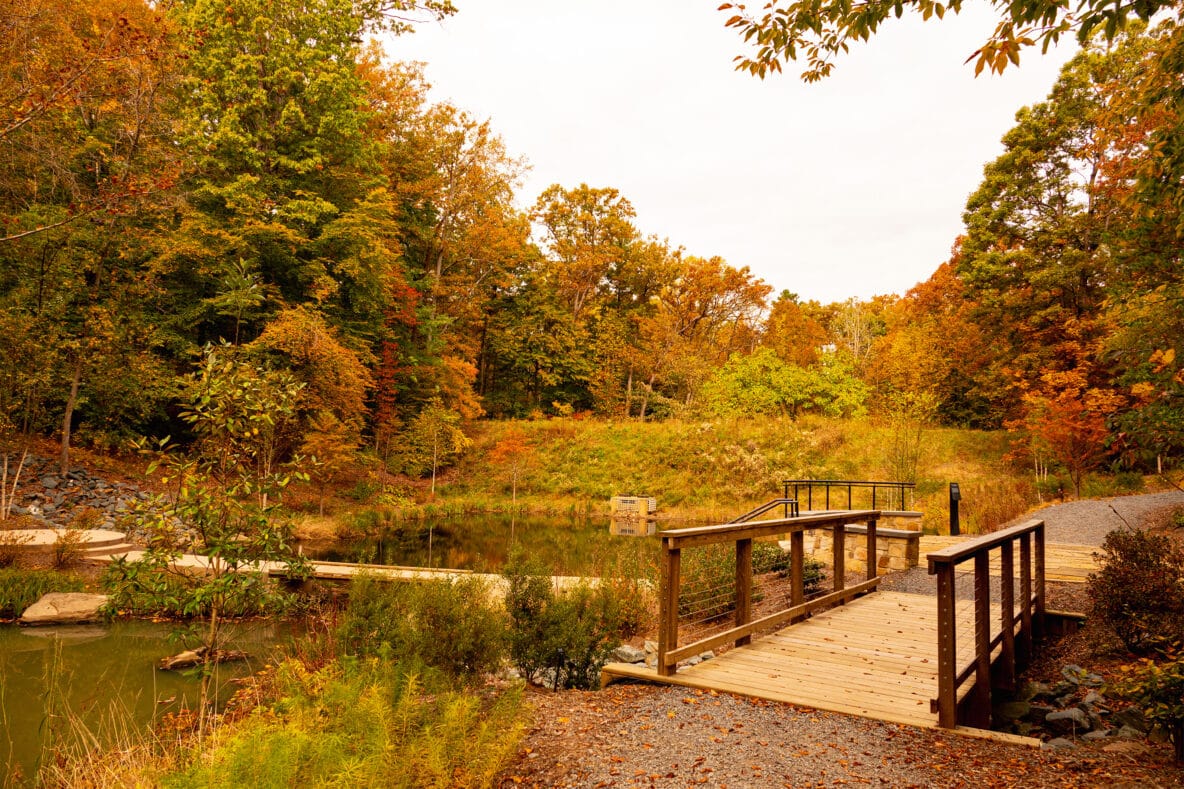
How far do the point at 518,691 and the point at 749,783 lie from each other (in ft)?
4.15

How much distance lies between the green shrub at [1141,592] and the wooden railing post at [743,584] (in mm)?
2907

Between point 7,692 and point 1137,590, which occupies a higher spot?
point 1137,590

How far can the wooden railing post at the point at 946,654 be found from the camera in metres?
3.70

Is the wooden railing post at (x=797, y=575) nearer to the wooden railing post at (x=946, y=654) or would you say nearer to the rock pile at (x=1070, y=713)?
the rock pile at (x=1070, y=713)

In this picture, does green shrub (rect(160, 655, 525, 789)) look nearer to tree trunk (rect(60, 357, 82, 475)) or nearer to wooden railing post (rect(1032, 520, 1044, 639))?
wooden railing post (rect(1032, 520, 1044, 639))

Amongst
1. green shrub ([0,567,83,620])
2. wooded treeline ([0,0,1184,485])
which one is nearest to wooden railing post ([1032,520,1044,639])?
wooded treeline ([0,0,1184,485])

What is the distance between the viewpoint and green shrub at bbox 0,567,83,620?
8062 millimetres

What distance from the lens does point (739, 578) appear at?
514 cm

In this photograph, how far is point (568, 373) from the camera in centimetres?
3120

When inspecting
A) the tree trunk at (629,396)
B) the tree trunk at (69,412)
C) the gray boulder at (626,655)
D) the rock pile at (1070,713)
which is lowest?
the gray boulder at (626,655)

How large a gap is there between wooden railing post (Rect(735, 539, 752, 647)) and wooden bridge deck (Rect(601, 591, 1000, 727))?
0.64 ft

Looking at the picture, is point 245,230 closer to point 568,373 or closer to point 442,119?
point 442,119

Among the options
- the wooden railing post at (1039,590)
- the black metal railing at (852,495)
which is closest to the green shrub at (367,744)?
the wooden railing post at (1039,590)

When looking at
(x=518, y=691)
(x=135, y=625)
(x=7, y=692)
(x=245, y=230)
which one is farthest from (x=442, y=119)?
(x=518, y=691)
